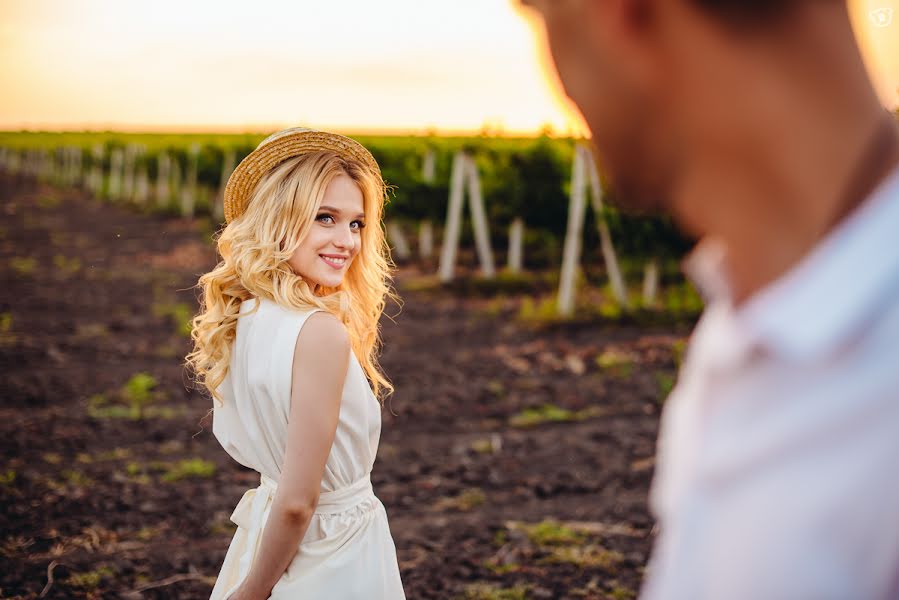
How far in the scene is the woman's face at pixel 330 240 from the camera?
212 cm

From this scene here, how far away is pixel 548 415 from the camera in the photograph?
23.0 feet

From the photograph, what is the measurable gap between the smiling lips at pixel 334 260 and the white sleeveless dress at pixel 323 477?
0.56 feet

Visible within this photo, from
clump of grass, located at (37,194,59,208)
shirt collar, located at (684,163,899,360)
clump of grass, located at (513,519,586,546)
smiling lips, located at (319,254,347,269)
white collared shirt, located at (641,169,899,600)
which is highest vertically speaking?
shirt collar, located at (684,163,899,360)

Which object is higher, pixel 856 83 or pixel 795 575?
pixel 856 83

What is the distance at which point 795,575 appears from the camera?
0.61 metres

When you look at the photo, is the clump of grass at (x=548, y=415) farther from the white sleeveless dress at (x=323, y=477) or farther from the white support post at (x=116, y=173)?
the white support post at (x=116, y=173)

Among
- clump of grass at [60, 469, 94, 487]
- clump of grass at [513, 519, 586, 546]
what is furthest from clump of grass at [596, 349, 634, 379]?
clump of grass at [60, 469, 94, 487]

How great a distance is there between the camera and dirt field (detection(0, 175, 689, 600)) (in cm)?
449

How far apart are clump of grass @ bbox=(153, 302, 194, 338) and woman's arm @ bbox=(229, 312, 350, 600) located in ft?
29.2

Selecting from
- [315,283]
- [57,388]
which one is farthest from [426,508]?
[57,388]

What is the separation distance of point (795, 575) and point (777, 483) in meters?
0.06

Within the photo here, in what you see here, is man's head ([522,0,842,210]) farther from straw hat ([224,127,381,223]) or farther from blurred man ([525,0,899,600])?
straw hat ([224,127,381,223])

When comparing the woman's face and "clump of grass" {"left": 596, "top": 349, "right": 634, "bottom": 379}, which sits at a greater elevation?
the woman's face

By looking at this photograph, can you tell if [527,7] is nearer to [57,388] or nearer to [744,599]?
[744,599]
